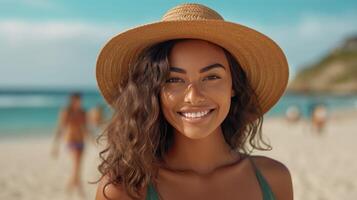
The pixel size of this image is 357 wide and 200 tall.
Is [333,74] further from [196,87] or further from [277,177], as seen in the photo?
[196,87]

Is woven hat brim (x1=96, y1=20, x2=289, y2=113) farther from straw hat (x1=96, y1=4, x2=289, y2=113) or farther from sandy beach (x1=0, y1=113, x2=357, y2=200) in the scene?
sandy beach (x1=0, y1=113, x2=357, y2=200)

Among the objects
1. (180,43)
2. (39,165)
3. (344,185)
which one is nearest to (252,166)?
(180,43)

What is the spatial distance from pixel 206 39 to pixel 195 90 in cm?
24

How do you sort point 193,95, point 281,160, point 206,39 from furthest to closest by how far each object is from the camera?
point 281,160
point 206,39
point 193,95

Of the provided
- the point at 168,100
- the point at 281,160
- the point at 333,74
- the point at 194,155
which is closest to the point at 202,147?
the point at 194,155

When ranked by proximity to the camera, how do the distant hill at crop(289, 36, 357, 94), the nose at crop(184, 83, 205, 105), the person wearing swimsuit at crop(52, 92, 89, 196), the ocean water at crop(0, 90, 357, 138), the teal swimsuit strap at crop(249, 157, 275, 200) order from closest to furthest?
the nose at crop(184, 83, 205, 105) < the teal swimsuit strap at crop(249, 157, 275, 200) < the person wearing swimsuit at crop(52, 92, 89, 196) < the ocean water at crop(0, 90, 357, 138) < the distant hill at crop(289, 36, 357, 94)

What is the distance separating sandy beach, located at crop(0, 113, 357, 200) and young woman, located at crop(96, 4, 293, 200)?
2.53m

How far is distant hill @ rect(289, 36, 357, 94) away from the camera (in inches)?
3986

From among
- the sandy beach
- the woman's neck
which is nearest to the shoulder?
the woman's neck

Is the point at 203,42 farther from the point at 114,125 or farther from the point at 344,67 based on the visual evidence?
the point at 344,67

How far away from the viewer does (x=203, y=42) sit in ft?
6.88

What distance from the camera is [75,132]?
776 centimetres

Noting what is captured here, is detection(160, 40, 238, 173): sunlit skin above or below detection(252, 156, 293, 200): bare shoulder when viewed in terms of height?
above

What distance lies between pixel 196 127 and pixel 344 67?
111m
